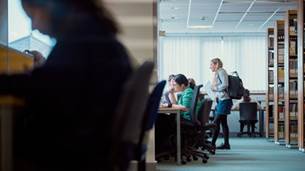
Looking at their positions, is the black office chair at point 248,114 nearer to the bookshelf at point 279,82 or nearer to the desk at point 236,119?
the desk at point 236,119

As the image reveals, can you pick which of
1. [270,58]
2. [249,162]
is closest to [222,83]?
[249,162]

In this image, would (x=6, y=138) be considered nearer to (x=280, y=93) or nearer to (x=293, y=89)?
(x=293, y=89)

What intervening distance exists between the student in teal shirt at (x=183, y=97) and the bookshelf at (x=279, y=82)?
2750 mm

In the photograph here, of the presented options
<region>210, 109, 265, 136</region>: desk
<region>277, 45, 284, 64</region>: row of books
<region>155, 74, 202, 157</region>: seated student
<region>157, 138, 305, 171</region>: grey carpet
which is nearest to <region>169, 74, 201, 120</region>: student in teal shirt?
<region>155, 74, 202, 157</region>: seated student

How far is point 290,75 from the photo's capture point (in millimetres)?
7379

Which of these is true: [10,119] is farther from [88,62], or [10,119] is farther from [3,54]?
[3,54]

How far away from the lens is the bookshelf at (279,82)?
820 centimetres

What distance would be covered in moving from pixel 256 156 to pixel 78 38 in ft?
16.2

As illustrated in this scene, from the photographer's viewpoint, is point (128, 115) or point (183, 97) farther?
point (183, 97)

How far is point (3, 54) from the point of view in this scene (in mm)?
1719

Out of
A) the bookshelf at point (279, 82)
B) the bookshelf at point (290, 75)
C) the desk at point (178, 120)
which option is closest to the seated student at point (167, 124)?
the desk at point (178, 120)

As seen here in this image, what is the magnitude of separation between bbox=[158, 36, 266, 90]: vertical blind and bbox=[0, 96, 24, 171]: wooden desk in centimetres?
1080

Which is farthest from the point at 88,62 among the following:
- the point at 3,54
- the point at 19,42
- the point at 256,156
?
the point at 256,156

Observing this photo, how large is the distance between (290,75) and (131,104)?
251 inches
